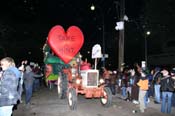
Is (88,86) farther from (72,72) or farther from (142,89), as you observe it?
(142,89)

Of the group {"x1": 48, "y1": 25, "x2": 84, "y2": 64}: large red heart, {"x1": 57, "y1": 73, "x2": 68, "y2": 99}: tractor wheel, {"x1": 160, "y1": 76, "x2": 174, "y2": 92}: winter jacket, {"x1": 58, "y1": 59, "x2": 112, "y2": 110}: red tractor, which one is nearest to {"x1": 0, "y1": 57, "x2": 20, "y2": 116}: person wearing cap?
{"x1": 58, "y1": 59, "x2": 112, "y2": 110}: red tractor

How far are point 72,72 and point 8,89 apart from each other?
29.7 ft

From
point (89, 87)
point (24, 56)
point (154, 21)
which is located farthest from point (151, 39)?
point (24, 56)

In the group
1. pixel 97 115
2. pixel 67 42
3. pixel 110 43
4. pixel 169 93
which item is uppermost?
pixel 110 43

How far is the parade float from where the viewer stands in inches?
536

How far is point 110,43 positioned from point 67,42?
34548 millimetres

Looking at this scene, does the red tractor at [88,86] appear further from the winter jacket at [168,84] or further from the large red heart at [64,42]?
the large red heart at [64,42]

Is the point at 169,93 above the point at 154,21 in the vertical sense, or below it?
below

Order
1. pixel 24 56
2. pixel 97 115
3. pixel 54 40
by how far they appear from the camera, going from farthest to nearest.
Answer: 1. pixel 24 56
2. pixel 54 40
3. pixel 97 115

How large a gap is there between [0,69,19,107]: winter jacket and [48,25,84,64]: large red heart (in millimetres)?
11282

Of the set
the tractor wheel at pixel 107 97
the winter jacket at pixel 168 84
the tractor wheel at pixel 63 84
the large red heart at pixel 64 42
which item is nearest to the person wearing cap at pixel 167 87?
the winter jacket at pixel 168 84

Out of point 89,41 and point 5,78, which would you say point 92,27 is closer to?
point 89,41

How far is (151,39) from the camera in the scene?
149ft

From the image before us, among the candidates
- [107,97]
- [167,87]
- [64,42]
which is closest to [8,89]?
[167,87]
